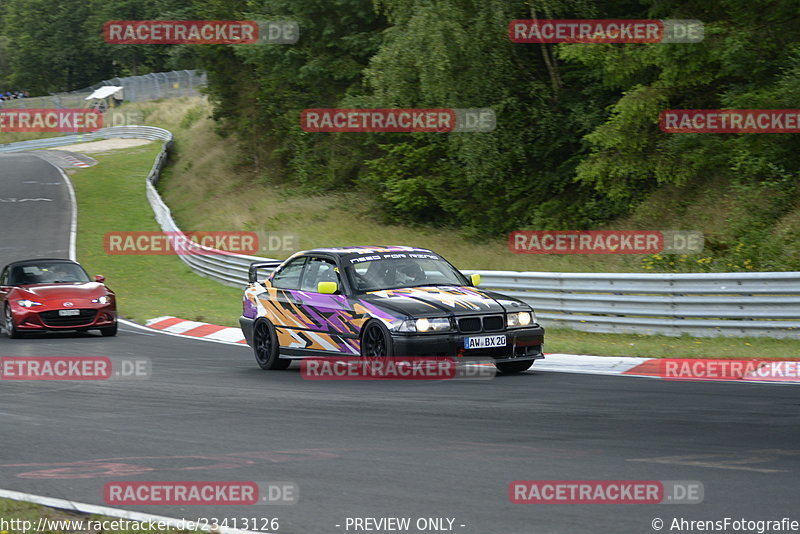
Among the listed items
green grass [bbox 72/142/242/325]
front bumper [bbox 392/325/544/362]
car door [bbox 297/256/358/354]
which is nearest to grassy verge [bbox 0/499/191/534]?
front bumper [bbox 392/325/544/362]

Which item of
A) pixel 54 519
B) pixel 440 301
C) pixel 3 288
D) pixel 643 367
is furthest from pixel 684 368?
pixel 3 288

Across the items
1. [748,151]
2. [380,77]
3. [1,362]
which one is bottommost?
[1,362]

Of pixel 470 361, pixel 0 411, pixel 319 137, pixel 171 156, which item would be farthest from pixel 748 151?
pixel 171 156

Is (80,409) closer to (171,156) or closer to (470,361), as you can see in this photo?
(470,361)

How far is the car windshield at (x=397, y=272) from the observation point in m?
12.4

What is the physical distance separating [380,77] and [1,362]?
56.3 feet

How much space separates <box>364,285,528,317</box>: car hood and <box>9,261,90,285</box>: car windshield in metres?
9.95

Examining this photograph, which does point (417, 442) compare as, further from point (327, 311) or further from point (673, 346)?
point (673, 346)

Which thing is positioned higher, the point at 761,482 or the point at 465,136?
the point at 465,136

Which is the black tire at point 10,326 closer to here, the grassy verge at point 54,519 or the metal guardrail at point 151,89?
the grassy verge at point 54,519

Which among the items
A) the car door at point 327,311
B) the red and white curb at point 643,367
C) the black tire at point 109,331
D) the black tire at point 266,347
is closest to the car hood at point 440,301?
the car door at point 327,311

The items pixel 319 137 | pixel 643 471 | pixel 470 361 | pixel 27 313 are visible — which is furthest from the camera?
pixel 319 137

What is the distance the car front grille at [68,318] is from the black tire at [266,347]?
5.93 meters

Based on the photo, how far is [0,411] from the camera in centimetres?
1018
